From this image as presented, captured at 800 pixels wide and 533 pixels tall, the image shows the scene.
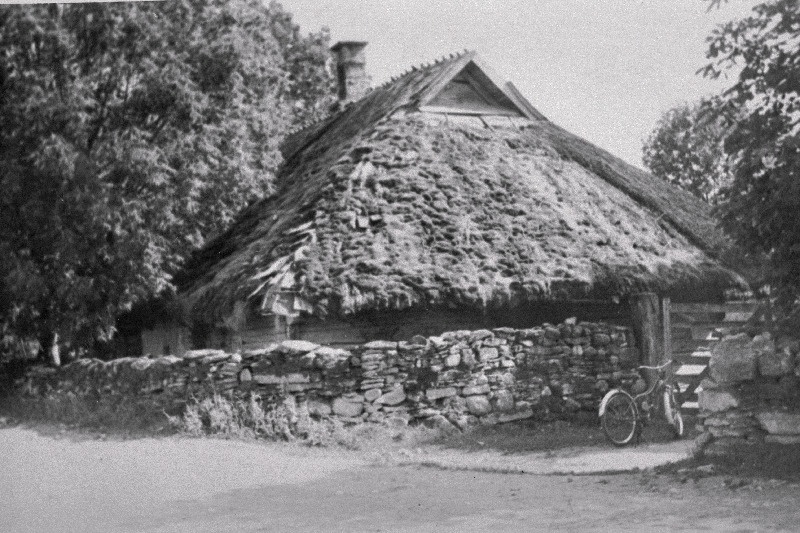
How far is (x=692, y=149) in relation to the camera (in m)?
12.8

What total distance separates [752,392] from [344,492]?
323 cm

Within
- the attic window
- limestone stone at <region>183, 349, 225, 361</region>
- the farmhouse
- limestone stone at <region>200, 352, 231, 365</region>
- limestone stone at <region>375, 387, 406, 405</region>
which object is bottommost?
limestone stone at <region>375, 387, 406, 405</region>

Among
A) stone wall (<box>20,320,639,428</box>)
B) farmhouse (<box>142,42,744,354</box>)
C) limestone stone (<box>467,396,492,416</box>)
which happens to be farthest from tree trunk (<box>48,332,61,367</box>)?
limestone stone (<box>467,396,492,416</box>)

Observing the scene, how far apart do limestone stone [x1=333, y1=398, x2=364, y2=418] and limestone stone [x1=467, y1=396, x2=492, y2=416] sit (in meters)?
1.34

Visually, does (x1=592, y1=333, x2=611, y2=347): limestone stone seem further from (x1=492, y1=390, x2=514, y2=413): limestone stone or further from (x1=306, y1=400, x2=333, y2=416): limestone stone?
(x1=306, y1=400, x2=333, y2=416): limestone stone

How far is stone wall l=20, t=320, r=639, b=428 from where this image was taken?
10398 millimetres

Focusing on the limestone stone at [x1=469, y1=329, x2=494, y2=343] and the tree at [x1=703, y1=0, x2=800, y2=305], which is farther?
the limestone stone at [x1=469, y1=329, x2=494, y2=343]

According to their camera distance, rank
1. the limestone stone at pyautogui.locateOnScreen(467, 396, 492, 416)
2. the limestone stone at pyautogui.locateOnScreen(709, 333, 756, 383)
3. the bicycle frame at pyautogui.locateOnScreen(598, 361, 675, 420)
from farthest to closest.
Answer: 1. the limestone stone at pyautogui.locateOnScreen(467, 396, 492, 416)
2. the bicycle frame at pyautogui.locateOnScreen(598, 361, 675, 420)
3. the limestone stone at pyautogui.locateOnScreen(709, 333, 756, 383)

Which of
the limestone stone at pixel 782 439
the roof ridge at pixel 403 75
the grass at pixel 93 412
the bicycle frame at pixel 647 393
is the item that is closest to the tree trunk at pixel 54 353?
the grass at pixel 93 412

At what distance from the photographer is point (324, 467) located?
8.73 meters

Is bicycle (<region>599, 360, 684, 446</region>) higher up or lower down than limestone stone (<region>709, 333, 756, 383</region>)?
lower down

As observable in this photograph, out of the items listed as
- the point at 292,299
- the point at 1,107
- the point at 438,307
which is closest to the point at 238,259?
the point at 292,299

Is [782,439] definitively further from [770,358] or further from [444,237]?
[444,237]

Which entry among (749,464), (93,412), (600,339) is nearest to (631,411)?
(600,339)
